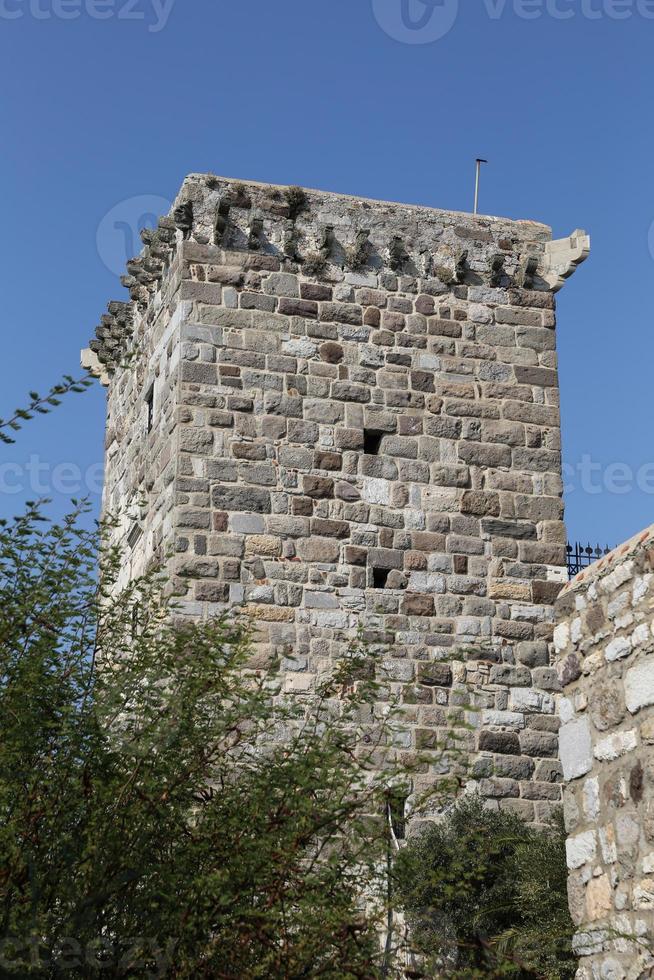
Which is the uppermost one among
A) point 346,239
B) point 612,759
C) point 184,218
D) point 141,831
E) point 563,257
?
point 563,257

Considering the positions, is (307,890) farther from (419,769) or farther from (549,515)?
(549,515)

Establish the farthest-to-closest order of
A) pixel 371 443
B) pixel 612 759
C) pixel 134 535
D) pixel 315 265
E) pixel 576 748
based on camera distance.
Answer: pixel 134 535 → pixel 315 265 → pixel 371 443 → pixel 576 748 → pixel 612 759

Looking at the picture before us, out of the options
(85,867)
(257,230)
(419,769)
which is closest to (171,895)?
(85,867)

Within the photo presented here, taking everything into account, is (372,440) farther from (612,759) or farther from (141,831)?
(141,831)

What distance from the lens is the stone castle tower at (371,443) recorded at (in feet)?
35.4

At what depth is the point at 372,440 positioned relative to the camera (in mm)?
11469

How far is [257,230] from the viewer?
11641mm

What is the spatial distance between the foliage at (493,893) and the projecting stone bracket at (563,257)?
14.8 ft

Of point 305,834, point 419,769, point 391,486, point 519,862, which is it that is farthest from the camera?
point 391,486

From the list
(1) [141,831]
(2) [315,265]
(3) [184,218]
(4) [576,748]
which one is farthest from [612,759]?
(3) [184,218]

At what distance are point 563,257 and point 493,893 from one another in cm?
549

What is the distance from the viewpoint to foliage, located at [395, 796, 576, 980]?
8.24m

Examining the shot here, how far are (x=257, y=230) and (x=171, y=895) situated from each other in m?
7.43

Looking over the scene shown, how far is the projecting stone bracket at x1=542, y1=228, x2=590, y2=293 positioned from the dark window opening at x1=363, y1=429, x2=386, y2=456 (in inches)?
86.9
